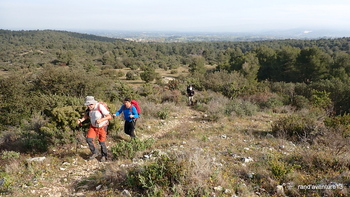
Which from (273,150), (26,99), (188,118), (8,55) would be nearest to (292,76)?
(188,118)

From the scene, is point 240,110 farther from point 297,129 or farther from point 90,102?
point 90,102

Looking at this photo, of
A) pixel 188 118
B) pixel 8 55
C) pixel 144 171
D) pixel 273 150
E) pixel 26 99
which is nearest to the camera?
pixel 144 171

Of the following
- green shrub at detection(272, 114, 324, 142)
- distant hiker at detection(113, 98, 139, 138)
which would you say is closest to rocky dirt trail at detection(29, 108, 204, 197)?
distant hiker at detection(113, 98, 139, 138)

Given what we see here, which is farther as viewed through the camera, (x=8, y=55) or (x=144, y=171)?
(x=8, y=55)

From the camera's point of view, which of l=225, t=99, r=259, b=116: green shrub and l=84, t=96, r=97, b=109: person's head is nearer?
l=84, t=96, r=97, b=109: person's head

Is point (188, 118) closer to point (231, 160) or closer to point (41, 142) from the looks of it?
point (231, 160)

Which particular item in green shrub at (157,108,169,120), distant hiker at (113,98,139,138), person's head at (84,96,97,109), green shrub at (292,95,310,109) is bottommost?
green shrub at (292,95,310,109)

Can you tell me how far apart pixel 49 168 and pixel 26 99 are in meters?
8.69

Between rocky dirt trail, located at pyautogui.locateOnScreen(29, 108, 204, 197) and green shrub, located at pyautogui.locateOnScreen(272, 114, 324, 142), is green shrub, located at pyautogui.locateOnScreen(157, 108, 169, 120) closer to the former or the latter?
rocky dirt trail, located at pyautogui.locateOnScreen(29, 108, 204, 197)

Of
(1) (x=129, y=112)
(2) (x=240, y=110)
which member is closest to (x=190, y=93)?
(2) (x=240, y=110)

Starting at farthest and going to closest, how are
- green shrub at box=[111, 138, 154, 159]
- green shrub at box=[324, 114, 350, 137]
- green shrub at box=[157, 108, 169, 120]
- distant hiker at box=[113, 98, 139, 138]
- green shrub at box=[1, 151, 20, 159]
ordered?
1. green shrub at box=[157, 108, 169, 120]
2. green shrub at box=[324, 114, 350, 137]
3. distant hiker at box=[113, 98, 139, 138]
4. green shrub at box=[111, 138, 154, 159]
5. green shrub at box=[1, 151, 20, 159]

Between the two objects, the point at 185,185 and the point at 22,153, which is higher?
the point at 185,185

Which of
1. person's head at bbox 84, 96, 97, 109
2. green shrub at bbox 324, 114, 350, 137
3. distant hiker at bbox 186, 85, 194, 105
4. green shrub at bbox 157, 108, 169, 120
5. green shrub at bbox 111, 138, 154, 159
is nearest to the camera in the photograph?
person's head at bbox 84, 96, 97, 109

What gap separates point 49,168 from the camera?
174 inches
